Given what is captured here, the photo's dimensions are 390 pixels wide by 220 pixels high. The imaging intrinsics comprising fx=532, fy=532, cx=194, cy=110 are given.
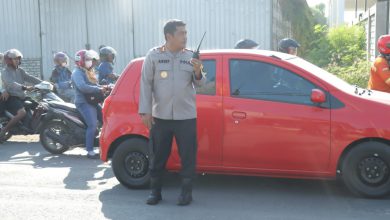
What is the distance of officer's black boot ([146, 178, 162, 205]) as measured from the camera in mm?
5688

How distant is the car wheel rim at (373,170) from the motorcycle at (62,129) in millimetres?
4396

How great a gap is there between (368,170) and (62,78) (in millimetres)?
7525

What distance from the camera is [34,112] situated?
9.61 metres

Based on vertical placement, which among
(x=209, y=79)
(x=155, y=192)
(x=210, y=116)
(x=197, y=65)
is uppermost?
(x=197, y=65)

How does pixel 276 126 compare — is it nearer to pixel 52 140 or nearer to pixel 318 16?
pixel 52 140

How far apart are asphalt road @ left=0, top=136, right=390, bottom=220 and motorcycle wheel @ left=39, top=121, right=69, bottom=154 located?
1.25 metres

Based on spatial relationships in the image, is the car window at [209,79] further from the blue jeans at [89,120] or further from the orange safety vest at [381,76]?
the blue jeans at [89,120]

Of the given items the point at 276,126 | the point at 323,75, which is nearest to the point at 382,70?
the point at 323,75

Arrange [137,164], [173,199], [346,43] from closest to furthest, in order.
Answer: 1. [173,199]
2. [137,164]
3. [346,43]

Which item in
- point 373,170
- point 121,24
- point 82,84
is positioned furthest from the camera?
point 121,24

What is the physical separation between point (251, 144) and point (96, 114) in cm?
350

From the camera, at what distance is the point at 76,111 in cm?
876

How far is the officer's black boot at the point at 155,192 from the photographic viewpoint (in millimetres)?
5688

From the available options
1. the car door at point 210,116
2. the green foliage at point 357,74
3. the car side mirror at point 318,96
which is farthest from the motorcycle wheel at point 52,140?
the green foliage at point 357,74
